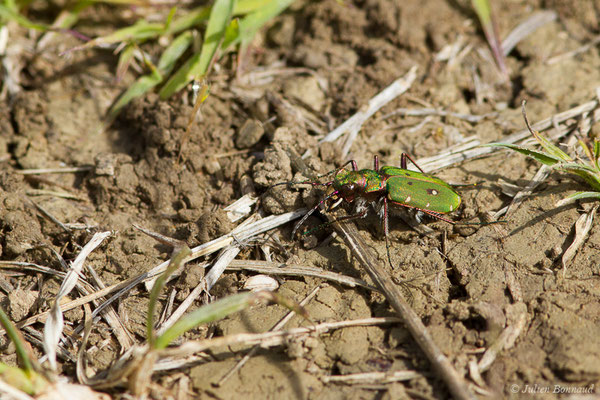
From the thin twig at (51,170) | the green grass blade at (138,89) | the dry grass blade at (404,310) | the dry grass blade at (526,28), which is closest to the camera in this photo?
the dry grass blade at (404,310)

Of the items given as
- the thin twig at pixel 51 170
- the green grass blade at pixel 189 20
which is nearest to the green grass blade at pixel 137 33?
the green grass blade at pixel 189 20

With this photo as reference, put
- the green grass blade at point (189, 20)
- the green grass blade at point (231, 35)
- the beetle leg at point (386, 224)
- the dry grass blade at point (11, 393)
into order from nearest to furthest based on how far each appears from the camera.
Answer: the dry grass blade at point (11, 393) < the beetle leg at point (386, 224) < the green grass blade at point (231, 35) < the green grass blade at point (189, 20)

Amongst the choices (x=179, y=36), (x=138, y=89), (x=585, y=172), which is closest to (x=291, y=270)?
(x=585, y=172)

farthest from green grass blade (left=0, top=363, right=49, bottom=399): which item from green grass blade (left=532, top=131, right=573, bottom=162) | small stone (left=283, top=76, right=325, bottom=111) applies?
green grass blade (left=532, top=131, right=573, bottom=162)

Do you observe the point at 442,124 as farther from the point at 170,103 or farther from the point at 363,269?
the point at 170,103

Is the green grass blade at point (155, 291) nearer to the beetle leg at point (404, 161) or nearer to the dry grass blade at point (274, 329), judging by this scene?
the dry grass blade at point (274, 329)

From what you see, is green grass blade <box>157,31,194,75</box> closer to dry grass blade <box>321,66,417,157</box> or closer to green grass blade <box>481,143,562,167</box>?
dry grass blade <box>321,66,417,157</box>
